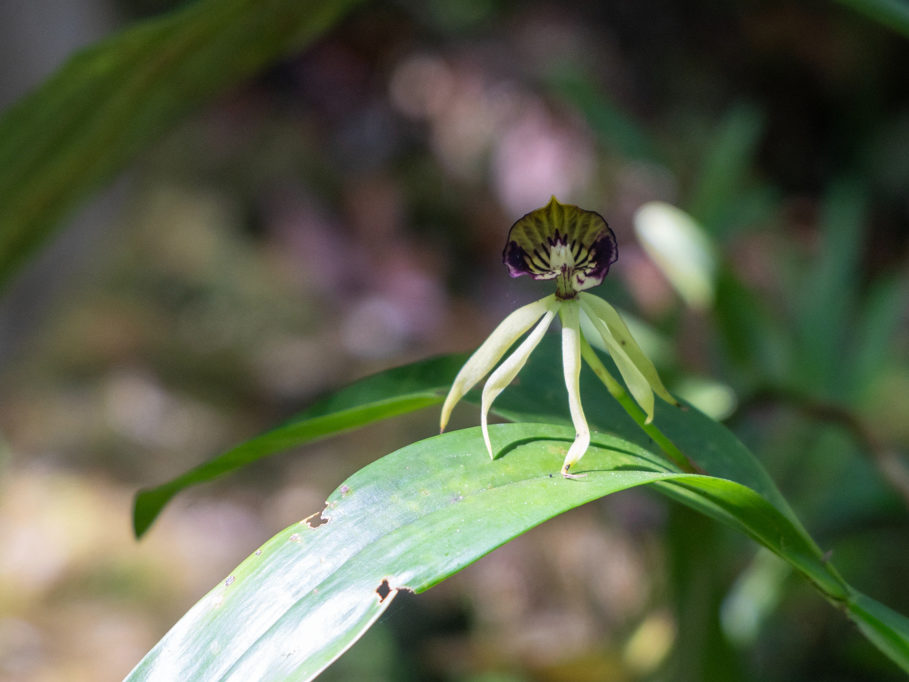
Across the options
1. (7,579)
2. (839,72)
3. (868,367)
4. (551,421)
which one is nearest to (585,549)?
(868,367)

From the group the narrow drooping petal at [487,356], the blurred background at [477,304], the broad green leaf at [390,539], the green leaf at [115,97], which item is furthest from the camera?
the blurred background at [477,304]

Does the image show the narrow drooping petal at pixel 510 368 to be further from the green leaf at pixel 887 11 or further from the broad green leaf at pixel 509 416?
the green leaf at pixel 887 11

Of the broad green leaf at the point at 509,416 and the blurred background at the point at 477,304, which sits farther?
the blurred background at the point at 477,304

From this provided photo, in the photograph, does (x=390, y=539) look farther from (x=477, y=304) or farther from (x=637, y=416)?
(x=477, y=304)

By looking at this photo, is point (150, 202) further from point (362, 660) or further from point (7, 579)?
point (362, 660)

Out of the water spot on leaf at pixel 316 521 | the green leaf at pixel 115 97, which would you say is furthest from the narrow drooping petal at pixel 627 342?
the green leaf at pixel 115 97

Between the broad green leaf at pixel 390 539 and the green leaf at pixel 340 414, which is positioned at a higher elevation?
the green leaf at pixel 340 414

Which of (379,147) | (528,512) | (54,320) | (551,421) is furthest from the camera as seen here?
(379,147)
